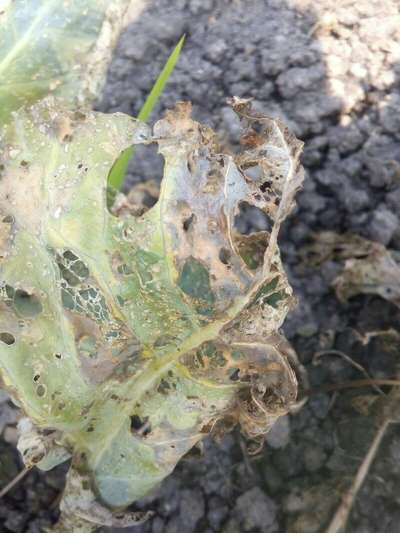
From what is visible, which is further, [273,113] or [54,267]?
[273,113]

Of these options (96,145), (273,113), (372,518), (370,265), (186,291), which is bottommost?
(372,518)

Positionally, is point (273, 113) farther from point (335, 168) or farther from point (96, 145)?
point (96, 145)

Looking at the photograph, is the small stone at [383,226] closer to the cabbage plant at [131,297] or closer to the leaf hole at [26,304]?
the cabbage plant at [131,297]

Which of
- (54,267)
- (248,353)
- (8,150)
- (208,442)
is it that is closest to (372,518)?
(208,442)

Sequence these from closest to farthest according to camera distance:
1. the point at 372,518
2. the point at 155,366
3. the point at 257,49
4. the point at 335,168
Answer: the point at 155,366 < the point at 372,518 < the point at 335,168 < the point at 257,49

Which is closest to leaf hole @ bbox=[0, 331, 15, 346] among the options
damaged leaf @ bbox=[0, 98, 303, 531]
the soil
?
damaged leaf @ bbox=[0, 98, 303, 531]

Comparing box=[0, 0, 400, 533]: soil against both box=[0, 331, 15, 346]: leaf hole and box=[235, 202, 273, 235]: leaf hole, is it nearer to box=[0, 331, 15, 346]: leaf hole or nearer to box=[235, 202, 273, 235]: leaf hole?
box=[235, 202, 273, 235]: leaf hole
